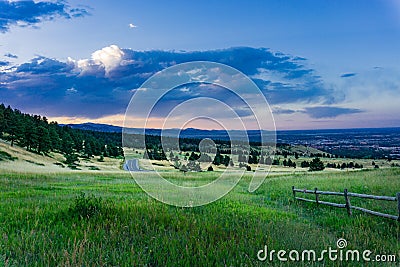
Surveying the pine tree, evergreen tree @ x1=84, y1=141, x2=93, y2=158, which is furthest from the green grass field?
evergreen tree @ x1=84, y1=141, x2=93, y2=158

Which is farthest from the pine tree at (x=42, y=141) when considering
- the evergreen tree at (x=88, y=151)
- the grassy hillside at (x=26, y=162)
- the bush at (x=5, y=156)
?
the bush at (x=5, y=156)

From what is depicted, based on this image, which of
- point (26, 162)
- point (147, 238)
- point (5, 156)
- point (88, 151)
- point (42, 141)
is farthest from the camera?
point (88, 151)

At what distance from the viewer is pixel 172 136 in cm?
1333

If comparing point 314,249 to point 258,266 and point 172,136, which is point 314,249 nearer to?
point 258,266

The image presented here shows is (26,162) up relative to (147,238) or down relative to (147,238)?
down

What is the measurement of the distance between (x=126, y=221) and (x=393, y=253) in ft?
24.1

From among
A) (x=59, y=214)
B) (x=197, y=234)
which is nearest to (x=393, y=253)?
(x=197, y=234)

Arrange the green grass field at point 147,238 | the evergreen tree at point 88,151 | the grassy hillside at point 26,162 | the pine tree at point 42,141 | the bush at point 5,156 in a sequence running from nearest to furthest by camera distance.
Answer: the green grass field at point 147,238
the grassy hillside at point 26,162
the bush at point 5,156
the pine tree at point 42,141
the evergreen tree at point 88,151

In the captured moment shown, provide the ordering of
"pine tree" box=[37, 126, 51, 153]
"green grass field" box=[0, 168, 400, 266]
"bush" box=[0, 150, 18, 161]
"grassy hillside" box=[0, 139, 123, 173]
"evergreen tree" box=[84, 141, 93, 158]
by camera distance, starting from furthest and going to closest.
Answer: "evergreen tree" box=[84, 141, 93, 158] → "pine tree" box=[37, 126, 51, 153] → "bush" box=[0, 150, 18, 161] → "grassy hillside" box=[0, 139, 123, 173] → "green grass field" box=[0, 168, 400, 266]

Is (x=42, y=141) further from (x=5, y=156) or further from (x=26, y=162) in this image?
(x=5, y=156)

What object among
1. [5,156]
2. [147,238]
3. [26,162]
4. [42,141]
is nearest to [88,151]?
[42,141]

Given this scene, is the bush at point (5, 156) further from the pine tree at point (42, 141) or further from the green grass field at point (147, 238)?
the green grass field at point (147, 238)

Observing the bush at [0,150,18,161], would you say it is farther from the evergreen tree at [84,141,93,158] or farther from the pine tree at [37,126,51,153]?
the evergreen tree at [84,141,93,158]

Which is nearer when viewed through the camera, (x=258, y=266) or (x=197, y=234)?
(x=258, y=266)
